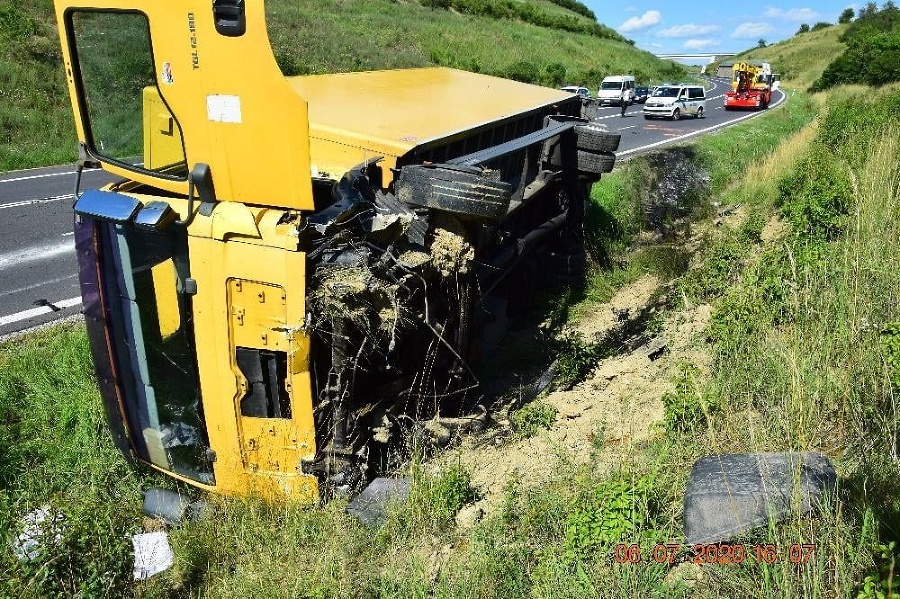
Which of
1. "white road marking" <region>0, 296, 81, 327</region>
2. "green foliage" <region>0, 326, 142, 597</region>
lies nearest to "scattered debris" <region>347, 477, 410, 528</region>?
"green foliage" <region>0, 326, 142, 597</region>

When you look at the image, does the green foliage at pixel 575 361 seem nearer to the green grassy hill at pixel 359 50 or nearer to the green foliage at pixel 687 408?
the green foliage at pixel 687 408

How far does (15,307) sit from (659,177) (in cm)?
984

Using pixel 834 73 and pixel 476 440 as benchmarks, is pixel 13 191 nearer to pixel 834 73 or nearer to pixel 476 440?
pixel 476 440

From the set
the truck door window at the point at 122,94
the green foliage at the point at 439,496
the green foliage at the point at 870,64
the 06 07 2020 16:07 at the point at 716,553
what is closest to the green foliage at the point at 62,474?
the green foliage at the point at 439,496

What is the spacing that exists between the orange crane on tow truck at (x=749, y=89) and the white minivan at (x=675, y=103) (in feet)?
15.6

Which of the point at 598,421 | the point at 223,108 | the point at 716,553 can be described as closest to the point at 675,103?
the point at 598,421

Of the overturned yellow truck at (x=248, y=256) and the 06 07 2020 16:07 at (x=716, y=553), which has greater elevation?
the overturned yellow truck at (x=248, y=256)

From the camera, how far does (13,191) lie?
11.6 metres

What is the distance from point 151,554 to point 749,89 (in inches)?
1387

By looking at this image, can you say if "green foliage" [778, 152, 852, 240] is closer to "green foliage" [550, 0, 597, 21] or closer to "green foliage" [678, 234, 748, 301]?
"green foliage" [678, 234, 748, 301]

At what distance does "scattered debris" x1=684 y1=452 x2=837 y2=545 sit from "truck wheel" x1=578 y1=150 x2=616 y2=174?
5220 millimetres

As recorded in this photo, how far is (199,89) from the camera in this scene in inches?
132

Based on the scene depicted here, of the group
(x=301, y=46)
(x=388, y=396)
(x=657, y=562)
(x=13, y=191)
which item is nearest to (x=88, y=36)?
(x=388, y=396)

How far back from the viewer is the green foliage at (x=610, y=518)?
9.18 feet
